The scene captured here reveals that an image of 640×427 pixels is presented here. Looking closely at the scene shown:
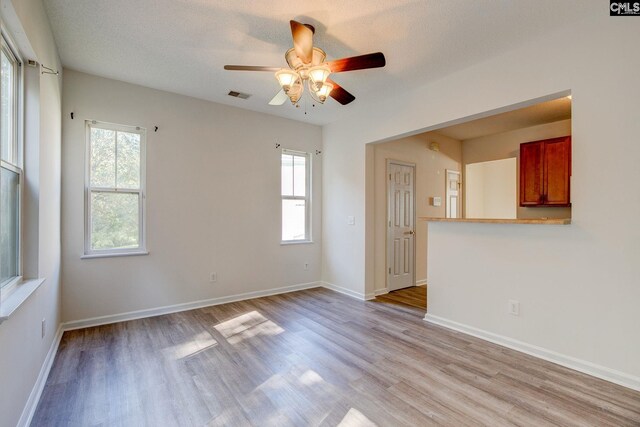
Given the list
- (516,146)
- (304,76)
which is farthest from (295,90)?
(516,146)

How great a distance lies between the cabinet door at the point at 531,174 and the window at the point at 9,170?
540 centimetres

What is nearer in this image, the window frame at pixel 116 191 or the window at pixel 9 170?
the window at pixel 9 170

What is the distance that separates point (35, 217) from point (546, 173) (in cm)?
551

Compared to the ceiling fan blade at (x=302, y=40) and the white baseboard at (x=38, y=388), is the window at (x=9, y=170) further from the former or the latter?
the ceiling fan blade at (x=302, y=40)

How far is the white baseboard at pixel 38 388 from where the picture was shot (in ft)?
5.86

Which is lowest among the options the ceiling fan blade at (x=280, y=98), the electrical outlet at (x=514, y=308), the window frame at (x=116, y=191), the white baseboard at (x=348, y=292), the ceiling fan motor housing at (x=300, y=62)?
the white baseboard at (x=348, y=292)

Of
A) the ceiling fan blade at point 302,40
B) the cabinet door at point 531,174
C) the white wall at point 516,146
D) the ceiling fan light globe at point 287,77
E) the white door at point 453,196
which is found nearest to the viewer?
the ceiling fan blade at point 302,40

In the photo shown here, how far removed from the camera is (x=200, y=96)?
12.9 feet

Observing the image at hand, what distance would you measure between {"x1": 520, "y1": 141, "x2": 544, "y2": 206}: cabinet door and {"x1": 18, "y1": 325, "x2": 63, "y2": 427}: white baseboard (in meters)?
5.48

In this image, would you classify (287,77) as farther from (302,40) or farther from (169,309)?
(169,309)

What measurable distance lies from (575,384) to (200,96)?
4.76m

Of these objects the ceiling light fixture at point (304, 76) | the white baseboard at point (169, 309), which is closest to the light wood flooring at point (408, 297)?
the white baseboard at point (169, 309)

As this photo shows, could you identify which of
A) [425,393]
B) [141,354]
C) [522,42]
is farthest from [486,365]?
[141,354]

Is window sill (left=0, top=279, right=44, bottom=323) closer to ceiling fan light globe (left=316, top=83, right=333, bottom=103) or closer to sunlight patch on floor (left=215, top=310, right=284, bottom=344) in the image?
sunlight patch on floor (left=215, top=310, right=284, bottom=344)
